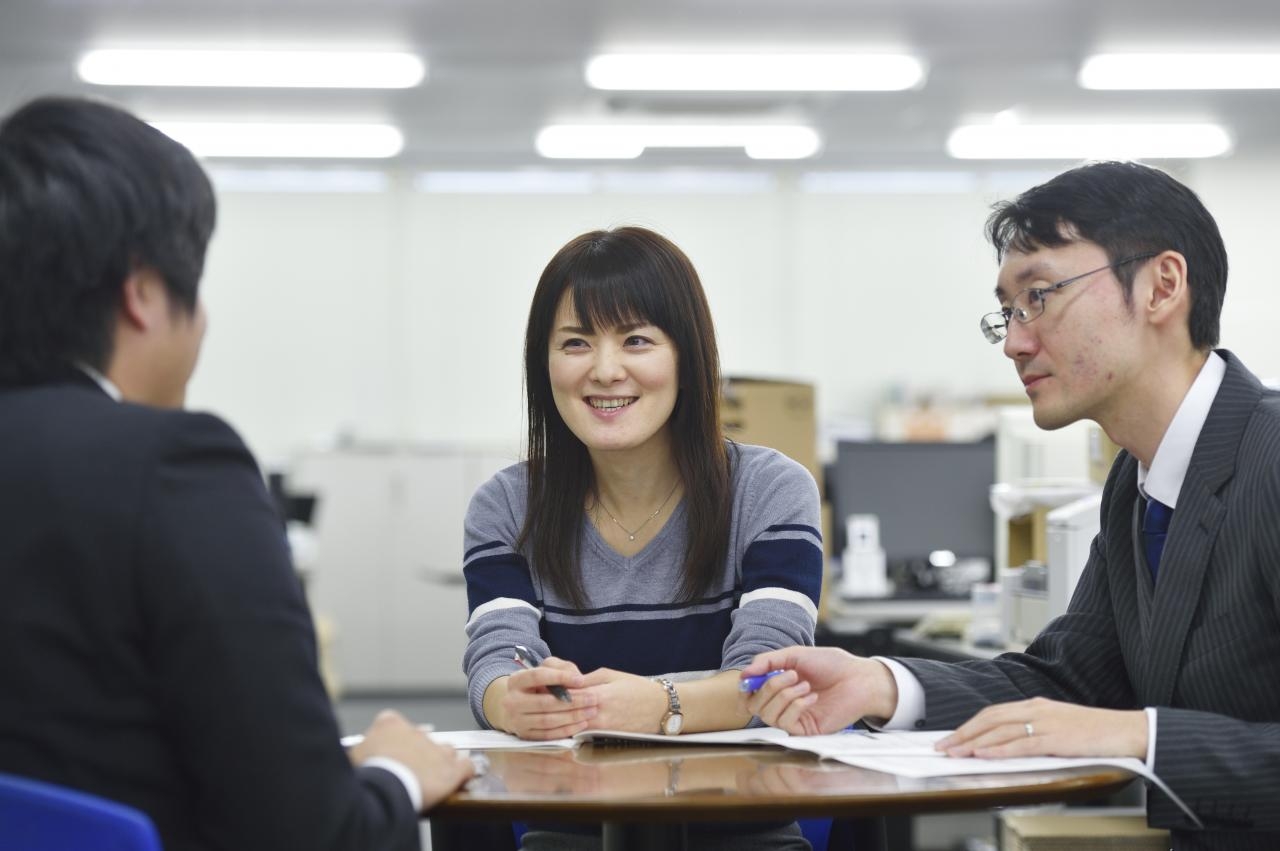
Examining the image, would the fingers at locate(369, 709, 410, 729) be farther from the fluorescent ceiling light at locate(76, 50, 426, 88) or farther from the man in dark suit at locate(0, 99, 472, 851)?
→ the fluorescent ceiling light at locate(76, 50, 426, 88)

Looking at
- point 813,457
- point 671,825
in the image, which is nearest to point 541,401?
point 671,825

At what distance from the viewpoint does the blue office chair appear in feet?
2.94

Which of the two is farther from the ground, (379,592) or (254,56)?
(254,56)

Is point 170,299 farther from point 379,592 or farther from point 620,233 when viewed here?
point 379,592

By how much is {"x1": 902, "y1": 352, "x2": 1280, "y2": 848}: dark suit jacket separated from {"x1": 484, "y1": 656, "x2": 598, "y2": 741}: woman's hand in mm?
414

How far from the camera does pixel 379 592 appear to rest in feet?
28.3

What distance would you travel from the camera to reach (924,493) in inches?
200

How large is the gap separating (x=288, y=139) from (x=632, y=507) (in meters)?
6.69

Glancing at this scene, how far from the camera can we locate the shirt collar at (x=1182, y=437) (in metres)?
1.65

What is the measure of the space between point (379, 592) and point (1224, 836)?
24.8ft

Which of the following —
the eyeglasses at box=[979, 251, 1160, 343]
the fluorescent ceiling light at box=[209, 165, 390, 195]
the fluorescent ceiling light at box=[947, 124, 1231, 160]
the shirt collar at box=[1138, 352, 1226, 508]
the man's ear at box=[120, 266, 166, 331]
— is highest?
the fluorescent ceiling light at box=[947, 124, 1231, 160]

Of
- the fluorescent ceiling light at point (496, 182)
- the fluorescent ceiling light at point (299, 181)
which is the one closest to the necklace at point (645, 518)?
the fluorescent ceiling light at point (496, 182)

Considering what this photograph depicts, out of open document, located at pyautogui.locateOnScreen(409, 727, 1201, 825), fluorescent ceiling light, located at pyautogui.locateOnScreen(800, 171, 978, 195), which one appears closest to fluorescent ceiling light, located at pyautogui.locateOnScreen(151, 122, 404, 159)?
fluorescent ceiling light, located at pyautogui.locateOnScreen(800, 171, 978, 195)

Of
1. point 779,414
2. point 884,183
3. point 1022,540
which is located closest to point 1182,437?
point 1022,540
